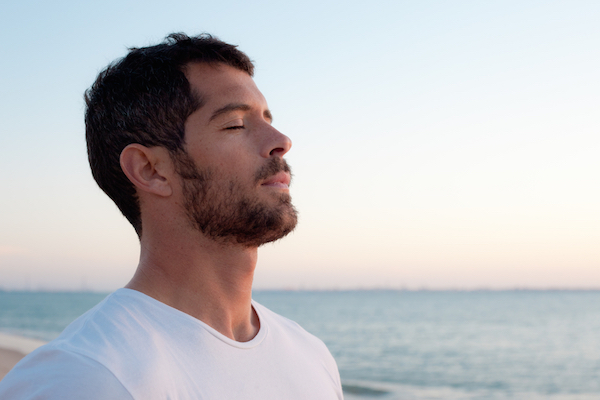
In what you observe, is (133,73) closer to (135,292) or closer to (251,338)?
(135,292)

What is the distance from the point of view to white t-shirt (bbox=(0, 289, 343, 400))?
1179mm

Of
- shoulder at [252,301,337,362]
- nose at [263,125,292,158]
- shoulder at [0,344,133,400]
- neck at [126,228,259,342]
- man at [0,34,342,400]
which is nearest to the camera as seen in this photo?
shoulder at [0,344,133,400]

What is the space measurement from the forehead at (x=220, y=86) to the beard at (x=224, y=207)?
24 centimetres

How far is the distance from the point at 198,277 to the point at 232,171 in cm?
39

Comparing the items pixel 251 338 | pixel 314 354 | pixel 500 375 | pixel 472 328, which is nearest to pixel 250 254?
pixel 251 338

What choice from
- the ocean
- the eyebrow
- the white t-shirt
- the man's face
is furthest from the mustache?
the ocean

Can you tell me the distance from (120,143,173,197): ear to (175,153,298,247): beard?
6 centimetres

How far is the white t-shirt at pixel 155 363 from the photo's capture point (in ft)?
3.87

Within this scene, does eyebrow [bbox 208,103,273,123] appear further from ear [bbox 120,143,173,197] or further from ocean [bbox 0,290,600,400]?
ocean [bbox 0,290,600,400]

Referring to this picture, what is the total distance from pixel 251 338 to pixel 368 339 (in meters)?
33.7

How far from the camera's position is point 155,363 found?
1.30 metres

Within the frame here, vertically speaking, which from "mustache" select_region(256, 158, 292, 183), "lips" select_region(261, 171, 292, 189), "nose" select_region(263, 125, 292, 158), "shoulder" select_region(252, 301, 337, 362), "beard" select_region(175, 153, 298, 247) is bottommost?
"shoulder" select_region(252, 301, 337, 362)

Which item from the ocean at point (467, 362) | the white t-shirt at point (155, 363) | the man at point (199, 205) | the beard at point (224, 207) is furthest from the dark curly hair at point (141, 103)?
the ocean at point (467, 362)

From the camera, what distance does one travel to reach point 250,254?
1757 millimetres
